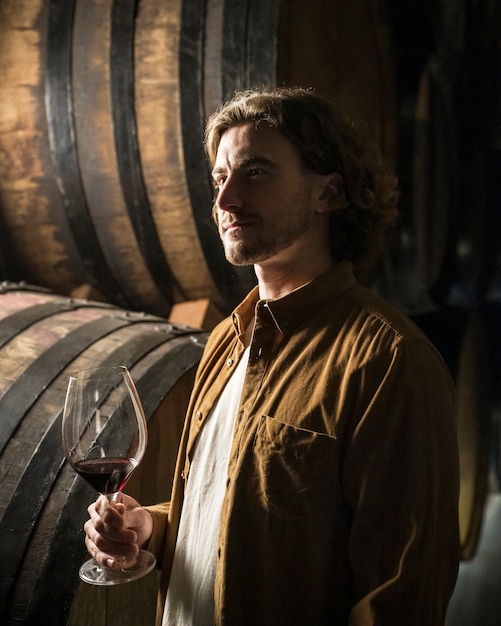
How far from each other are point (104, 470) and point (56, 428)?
47cm

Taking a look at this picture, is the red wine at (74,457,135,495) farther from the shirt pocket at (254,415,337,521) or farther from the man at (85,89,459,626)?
the shirt pocket at (254,415,337,521)

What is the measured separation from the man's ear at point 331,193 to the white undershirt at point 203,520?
0.29m

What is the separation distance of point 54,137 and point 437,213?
5.01 feet

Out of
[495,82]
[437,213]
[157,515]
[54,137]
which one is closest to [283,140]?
[157,515]

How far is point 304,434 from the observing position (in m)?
1.13

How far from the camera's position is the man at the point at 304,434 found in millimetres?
1076

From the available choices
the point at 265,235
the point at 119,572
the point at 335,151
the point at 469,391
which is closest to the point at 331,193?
the point at 335,151

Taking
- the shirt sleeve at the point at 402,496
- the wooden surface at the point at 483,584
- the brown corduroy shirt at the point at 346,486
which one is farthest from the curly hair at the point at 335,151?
the wooden surface at the point at 483,584

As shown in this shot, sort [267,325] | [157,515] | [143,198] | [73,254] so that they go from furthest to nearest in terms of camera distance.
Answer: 1. [73,254]
2. [143,198]
3. [157,515]
4. [267,325]

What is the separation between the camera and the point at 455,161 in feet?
10.7

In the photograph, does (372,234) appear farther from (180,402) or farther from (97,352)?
(97,352)

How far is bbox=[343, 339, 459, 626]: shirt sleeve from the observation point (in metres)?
1.04

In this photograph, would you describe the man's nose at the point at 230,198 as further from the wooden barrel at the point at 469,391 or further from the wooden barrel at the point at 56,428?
the wooden barrel at the point at 469,391

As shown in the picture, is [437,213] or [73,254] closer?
[73,254]
